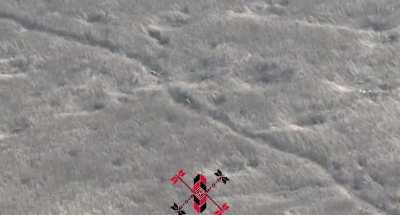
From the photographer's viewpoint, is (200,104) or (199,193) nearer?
(199,193)

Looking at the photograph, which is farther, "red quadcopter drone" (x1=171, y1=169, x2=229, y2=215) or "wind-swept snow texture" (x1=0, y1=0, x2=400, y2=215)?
"wind-swept snow texture" (x1=0, y1=0, x2=400, y2=215)

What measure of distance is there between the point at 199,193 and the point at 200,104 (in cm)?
76

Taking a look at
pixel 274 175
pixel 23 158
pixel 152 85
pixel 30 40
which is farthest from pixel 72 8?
pixel 274 175

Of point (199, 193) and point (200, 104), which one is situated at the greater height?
point (200, 104)

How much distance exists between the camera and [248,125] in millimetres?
4551

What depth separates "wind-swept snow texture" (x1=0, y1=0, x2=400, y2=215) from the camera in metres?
4.19

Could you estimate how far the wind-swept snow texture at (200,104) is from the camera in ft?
13.7

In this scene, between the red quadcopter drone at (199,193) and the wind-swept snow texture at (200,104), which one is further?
the wind-swept snow texture at (200,104)

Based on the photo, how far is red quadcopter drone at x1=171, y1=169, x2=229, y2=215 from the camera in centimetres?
408

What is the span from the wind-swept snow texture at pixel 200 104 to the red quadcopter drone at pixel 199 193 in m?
0.05

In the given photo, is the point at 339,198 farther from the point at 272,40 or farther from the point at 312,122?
the point at 272,40

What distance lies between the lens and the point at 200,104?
4.68 metres

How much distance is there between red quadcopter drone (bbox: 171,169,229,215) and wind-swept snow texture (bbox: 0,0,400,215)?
0.15 feet

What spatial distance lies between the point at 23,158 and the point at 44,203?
41 cm
